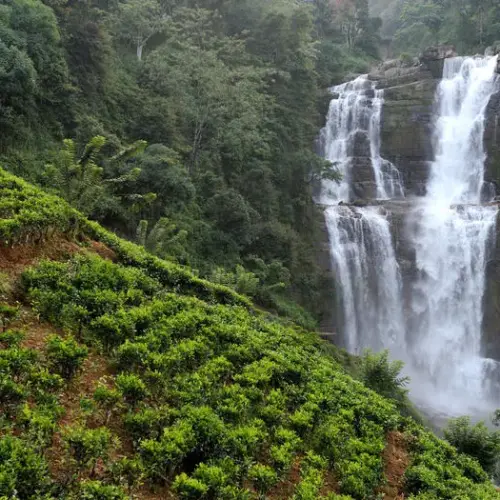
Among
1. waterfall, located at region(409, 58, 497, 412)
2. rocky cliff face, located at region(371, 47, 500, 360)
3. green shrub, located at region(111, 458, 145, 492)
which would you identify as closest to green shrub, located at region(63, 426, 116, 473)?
green shrub, located at region(111, 458, 145, 492)

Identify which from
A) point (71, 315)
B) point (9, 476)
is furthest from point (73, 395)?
point (9, 476)

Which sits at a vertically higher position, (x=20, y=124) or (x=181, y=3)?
(x=181, y=3)

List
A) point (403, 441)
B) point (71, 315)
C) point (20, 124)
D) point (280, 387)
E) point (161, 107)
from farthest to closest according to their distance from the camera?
point (161, 107), point (20, 124), point (403, 441), point (280, 387), point (71, 315)

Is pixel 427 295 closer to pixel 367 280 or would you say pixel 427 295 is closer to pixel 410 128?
pixel 367 280

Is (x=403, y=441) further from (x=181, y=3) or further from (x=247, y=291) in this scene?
(x=181, y=3)

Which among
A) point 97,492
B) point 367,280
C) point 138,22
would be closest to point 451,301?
point 367,280

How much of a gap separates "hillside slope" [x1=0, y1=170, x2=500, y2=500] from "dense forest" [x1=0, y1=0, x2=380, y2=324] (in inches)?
236

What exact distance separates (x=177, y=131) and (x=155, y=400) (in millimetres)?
16805

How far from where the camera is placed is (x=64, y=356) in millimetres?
4941

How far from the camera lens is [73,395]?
4922mm

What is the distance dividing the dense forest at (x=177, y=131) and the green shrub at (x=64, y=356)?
794 cm

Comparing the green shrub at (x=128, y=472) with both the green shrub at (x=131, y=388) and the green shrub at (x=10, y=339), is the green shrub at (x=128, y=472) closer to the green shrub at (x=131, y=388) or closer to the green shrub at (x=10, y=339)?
the green shrub at (x=131, y=388)

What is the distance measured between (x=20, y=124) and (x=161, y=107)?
626cm

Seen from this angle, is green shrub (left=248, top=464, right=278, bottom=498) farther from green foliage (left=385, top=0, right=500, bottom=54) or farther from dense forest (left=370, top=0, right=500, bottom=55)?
green foliage (left=385, top=0, right=500, bottom=54)
